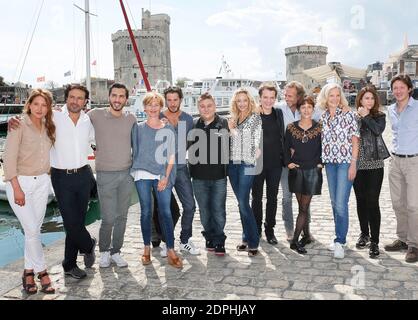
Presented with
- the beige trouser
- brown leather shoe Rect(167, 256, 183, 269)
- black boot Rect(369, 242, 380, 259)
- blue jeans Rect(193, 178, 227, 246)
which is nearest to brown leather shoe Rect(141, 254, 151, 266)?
brown leather shoe Rect(167, 256, 183, 269)

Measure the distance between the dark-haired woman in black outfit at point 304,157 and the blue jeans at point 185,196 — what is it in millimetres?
1251

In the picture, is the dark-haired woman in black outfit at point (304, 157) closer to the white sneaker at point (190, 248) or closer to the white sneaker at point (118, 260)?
the white sneaker at point (190, 248)

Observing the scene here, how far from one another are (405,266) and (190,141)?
277 cm

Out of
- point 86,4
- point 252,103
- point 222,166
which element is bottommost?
point 222,166

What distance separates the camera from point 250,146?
4.73m

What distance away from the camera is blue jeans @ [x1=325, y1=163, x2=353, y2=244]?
4.70 metres

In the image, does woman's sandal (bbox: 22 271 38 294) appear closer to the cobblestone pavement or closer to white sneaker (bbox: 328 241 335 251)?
the cobblestone pavement

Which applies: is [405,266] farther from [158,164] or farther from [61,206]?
[61,206]

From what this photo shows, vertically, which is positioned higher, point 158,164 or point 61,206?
point 158,164

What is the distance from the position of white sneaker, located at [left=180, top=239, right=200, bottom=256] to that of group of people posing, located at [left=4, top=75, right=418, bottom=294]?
0.07 ft

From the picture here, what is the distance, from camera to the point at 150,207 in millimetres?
4625

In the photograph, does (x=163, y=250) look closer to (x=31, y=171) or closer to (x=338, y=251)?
(x=31, y=171)

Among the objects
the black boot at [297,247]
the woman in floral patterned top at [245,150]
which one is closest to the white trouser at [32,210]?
the woman in floral patterned top at [245,150]
